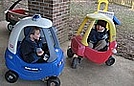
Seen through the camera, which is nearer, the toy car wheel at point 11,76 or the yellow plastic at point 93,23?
the toy car wheel at point 11,76

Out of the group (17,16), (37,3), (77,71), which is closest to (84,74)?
(77,71)

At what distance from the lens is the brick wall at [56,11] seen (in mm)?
3665

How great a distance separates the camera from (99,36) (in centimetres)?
320

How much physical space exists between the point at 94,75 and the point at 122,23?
8.61 feet

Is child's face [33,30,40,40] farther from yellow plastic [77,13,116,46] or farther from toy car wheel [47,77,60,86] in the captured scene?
yellow plastic [77,13,116,46]

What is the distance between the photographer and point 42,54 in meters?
2.67

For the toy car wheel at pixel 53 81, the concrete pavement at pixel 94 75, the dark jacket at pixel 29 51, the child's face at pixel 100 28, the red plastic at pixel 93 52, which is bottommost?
the concrete pavement at pixel 94 75

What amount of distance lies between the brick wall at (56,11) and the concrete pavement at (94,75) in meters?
0.71

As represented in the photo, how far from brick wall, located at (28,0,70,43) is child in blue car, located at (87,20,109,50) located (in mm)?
790

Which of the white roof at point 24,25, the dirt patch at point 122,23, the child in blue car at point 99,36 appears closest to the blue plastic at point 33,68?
the white roof at point 24,25

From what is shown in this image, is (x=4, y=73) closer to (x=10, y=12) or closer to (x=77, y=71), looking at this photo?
(x=77, y=71)

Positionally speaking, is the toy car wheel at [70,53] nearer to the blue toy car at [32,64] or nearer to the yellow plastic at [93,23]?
the yellow plastic at [93,23]

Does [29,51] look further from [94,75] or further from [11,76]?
[94,75]

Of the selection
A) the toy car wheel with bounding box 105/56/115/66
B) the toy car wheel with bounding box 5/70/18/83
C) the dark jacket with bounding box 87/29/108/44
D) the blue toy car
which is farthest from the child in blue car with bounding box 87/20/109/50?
the toy car wheel with bounding box 5/70/18/83
